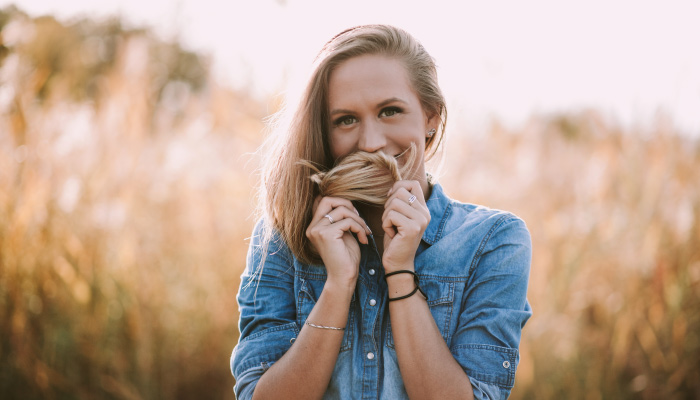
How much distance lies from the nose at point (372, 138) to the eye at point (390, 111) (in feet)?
0.17

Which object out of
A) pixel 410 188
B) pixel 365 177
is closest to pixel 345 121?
pixel 365 177

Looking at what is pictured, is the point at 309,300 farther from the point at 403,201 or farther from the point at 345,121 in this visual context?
the point at 345,121

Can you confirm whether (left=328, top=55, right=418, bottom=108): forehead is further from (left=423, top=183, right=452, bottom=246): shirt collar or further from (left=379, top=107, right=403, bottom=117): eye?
(left=423, top=183, right=452, bottom=246): shirt collar

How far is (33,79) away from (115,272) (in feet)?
4.33

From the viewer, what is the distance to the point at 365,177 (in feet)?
6.38

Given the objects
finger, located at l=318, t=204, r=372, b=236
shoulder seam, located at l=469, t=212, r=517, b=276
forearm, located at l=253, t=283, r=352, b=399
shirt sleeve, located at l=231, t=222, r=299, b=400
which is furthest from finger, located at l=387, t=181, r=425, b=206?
shirt sleeve, located at l=231, t=222, r=299, b=400

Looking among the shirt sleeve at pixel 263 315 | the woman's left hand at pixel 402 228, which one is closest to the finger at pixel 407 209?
the woman's left hand at pixel 402 228

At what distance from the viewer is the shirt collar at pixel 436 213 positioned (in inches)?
82.5

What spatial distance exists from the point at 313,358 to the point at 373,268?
0.42 meters

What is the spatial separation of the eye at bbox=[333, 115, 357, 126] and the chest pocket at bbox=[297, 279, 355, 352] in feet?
1.87

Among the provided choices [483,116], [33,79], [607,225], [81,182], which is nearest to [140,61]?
[33,79]

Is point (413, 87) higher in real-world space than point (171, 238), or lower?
higher

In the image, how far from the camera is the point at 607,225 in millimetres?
4297

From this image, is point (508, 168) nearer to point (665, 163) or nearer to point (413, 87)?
point (665, 163)
